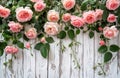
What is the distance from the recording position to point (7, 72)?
197cm

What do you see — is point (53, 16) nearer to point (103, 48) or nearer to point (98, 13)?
point (98, 13)

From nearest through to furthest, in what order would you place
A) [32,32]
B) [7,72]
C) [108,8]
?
1. [108,8]
2. [32,32]
3. [7,72]

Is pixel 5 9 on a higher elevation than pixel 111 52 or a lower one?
higher

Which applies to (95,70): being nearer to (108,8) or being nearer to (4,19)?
(108,8)

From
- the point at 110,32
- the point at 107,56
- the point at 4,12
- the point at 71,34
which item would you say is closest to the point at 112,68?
the point at 107,56

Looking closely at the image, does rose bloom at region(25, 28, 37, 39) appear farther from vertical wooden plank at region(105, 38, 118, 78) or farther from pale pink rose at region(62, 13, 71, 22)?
vertical wooden plank at region(105, 38, 118, 78)

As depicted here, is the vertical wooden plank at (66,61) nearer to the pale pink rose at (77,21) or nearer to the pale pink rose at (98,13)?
the pale pink rose at (77,21)

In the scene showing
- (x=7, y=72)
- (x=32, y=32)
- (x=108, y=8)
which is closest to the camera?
(x=108, y=8)

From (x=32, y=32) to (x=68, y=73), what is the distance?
408 mm

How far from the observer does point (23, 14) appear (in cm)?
178

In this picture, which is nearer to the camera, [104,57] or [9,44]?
[104,57]

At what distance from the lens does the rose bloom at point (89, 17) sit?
5.61 feet

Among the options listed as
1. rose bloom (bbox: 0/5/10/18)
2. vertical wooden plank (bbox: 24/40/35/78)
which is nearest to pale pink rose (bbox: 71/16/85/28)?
vertical wooden plank (bbox: 24/40/35/78)

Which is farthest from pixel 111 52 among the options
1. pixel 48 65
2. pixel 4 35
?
pixel 4 35
